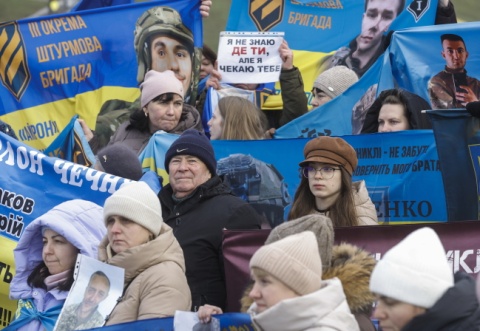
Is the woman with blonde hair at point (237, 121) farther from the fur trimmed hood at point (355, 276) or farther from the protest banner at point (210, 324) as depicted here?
the fur trimmed hood at point (355, 276)

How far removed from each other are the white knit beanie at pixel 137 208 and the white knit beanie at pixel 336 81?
3.04 metres

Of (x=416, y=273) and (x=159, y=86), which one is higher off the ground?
(x=159, y=86)

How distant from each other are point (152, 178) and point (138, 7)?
9.83 feet

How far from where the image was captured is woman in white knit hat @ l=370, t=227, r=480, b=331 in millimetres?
4648

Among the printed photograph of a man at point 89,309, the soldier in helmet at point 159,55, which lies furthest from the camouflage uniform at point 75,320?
the soldier in helmet at point 159,55

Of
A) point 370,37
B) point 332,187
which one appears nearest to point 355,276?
point 332,187

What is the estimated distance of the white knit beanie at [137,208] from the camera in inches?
252

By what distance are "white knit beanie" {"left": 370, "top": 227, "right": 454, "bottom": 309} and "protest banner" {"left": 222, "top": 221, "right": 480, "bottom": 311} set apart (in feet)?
4.81

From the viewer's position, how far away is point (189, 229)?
6.92 m

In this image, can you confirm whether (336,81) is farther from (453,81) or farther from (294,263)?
(294,263)

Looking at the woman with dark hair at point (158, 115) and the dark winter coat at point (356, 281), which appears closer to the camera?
the dark winter coat at point (356, 281)

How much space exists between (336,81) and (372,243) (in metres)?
2.99

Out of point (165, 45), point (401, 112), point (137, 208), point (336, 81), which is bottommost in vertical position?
point (137, 208)

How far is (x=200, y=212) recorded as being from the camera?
23.0 feet
